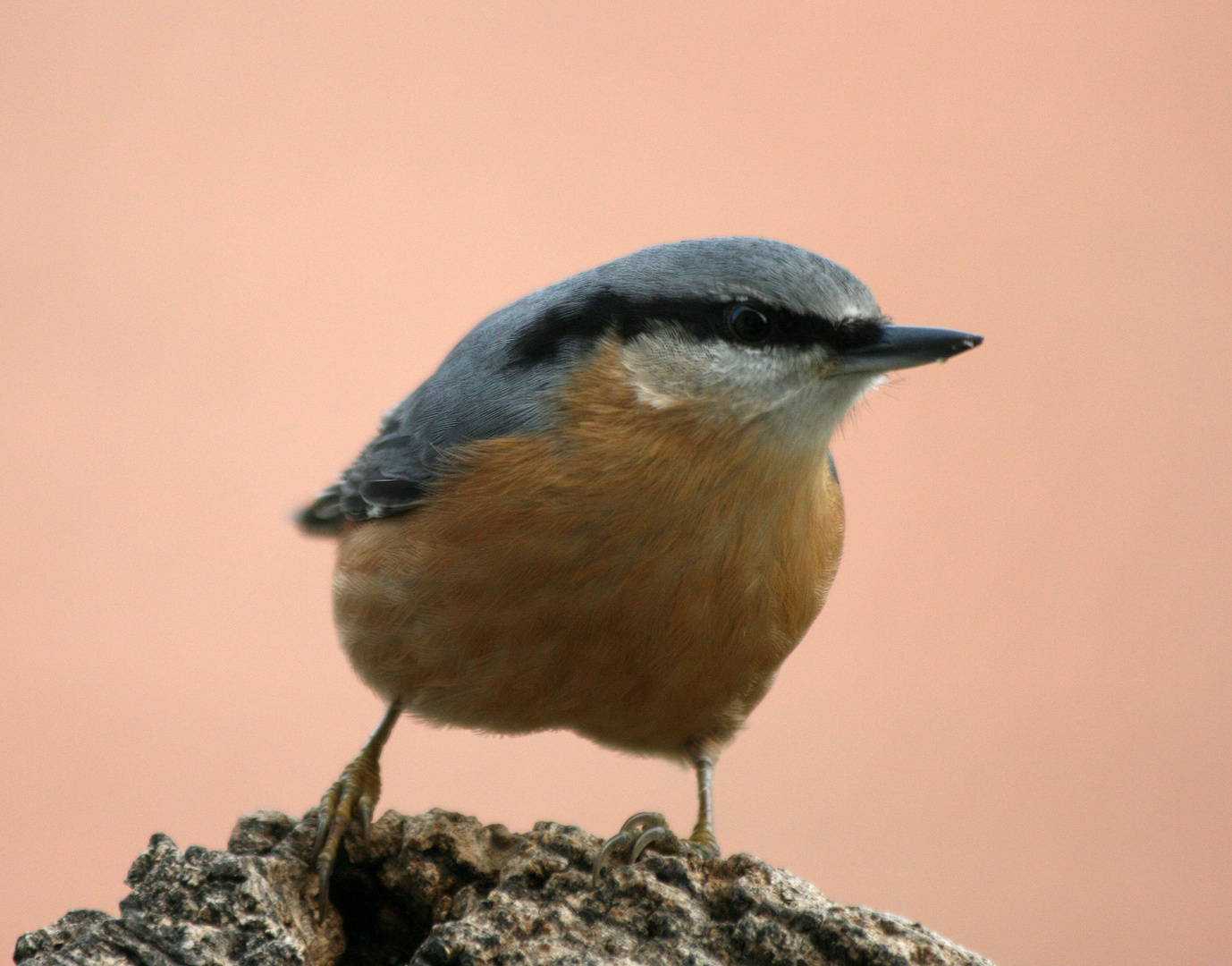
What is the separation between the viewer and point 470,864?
1.87m

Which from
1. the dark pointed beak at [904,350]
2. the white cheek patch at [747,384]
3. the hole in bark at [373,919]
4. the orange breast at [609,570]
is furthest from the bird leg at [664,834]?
the dark pointed beak at [904,350]

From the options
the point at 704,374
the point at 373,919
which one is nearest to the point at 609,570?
the point at 704,374

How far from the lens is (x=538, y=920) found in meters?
1.65

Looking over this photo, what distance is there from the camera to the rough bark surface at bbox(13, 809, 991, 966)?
1.57m

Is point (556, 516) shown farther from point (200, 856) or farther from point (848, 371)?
point (200, 856)

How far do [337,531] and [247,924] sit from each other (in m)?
1.23

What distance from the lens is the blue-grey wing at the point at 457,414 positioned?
6.89 ft

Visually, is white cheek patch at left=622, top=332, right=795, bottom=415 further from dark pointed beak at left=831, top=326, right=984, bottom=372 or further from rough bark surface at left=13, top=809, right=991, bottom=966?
rough bark surface at left=13, top=809, right=991, bottom=966

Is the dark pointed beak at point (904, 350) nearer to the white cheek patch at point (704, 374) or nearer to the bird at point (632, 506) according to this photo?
the bird at point (632, 506)

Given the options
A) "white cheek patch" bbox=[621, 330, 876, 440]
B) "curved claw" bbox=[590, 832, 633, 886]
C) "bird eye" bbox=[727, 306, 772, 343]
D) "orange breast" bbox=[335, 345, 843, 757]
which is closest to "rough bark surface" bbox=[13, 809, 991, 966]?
"curved claw" bbox=[590, 832, 633, 886]

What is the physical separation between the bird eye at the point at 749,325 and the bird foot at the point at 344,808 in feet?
3.37

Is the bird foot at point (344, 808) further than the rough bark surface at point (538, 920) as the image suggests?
Yes

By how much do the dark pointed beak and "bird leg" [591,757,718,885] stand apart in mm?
778

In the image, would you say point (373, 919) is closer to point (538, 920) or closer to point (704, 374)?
point (538, 920)
